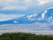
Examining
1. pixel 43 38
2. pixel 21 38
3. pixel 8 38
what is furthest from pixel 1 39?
pixel 43 38

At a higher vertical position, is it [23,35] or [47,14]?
[47,14]

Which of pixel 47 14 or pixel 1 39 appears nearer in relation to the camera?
pixel 1 39

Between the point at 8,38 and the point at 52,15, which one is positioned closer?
the point at 8,38

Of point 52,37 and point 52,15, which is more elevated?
point 52,15

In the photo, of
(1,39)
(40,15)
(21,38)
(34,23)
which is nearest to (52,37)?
(21,38)

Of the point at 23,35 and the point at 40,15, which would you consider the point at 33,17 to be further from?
the point at 23,35

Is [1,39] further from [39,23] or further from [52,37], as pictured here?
[39,23]

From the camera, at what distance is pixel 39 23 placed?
322ft

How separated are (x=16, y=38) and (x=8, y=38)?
100 centimetres

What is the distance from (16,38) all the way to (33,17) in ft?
250

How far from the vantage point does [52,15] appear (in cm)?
10144

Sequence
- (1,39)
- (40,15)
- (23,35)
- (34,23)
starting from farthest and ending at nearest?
(40,15)
(34,23)
(23,35)
(1,39)

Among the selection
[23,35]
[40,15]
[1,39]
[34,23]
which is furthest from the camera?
[40,15]

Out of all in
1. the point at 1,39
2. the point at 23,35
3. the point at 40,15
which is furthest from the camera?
the point at 40,15
